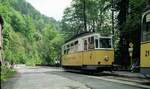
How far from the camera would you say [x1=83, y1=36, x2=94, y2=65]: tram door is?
30.6 m

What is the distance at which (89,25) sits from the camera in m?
75.2

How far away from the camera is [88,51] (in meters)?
31.1

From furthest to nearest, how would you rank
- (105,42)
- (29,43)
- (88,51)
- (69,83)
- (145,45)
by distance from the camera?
1. (29,43)
2. (88,51)
3. (105,42)
4. (69,83)
5. (145,45)

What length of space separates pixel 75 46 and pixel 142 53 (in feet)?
50.4

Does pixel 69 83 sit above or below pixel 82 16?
below

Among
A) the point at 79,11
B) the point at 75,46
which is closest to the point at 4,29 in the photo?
the point at 79,11

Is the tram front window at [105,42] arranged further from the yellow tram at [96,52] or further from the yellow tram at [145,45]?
the yellow tram at [145,45]

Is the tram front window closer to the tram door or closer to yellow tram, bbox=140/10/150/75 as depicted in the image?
the tram door

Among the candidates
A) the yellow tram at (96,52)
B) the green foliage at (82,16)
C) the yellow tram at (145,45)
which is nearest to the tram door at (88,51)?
the yellow tram at (96,52)

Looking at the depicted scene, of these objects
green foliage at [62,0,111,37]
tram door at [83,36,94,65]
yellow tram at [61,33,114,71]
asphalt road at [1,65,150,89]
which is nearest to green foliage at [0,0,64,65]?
green foliage at [62,0,111,37]

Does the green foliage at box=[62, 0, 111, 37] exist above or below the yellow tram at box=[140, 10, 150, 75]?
above

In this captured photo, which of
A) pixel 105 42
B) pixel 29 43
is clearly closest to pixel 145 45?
pixel 105 42

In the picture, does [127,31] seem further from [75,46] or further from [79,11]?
[79,11]

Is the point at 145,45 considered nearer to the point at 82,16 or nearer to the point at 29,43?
the point at 82,16
